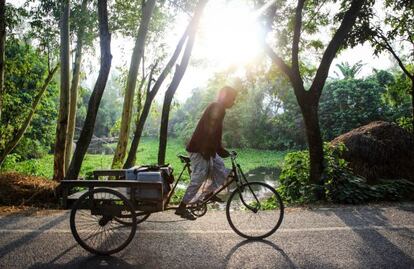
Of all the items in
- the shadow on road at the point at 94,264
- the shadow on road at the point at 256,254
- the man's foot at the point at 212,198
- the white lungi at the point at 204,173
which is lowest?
the shadow on road at the point at 94,264

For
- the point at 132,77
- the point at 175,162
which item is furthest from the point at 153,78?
the point at 175,162

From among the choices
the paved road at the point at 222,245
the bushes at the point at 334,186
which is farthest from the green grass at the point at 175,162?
the paved road at the point at 222,245

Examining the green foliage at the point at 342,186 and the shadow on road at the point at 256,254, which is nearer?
the shadow on road at the point at 256,254

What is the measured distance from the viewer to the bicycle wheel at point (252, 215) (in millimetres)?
5844

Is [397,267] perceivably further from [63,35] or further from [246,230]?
[63,35]

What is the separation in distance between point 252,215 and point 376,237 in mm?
1876

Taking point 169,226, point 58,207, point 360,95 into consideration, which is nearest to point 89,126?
point 58,207

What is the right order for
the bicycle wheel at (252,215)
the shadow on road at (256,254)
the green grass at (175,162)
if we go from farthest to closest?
the green grass at (175,162) → the bicycle wheel at (252,215) → the shadow on road at (256,254)

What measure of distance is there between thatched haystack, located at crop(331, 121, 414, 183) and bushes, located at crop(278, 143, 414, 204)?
154cm

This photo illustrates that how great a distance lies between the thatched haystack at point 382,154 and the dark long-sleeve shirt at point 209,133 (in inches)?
287

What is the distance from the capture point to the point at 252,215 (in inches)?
246

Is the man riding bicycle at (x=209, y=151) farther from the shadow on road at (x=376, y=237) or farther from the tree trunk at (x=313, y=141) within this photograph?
the tree trunk at (x=313, y=141)

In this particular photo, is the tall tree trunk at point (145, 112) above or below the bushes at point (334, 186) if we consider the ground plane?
above

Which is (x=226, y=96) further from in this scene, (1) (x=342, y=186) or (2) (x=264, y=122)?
(2) (x=264, y=122)
